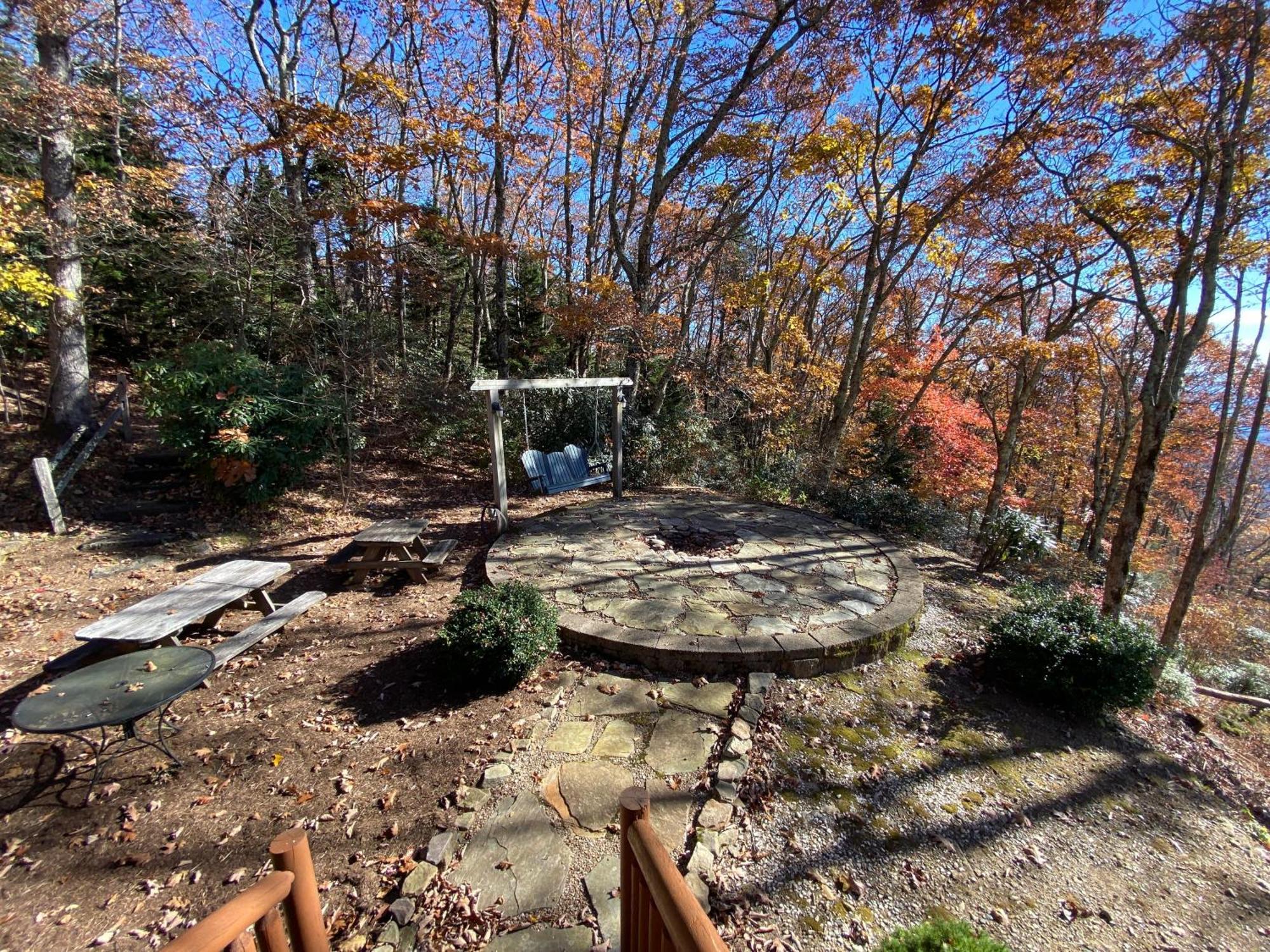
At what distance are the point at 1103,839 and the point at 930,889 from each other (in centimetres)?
111

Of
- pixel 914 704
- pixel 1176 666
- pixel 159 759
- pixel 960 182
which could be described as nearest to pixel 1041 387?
pixel 960 182

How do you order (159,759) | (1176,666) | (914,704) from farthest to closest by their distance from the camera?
(1176,666)
(914,704)
(159,759)

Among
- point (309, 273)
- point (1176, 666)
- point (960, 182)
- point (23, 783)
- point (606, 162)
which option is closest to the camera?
point (23, 783)

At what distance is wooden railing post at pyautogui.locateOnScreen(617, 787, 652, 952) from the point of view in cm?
128

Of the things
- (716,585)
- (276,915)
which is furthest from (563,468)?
(276,915)

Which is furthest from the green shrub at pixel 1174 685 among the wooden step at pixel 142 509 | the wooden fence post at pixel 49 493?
the wooden fence post at pixel 49 493

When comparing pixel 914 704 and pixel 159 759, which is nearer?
pixel 159 759

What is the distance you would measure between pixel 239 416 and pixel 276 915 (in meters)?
5.36

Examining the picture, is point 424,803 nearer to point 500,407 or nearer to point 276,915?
point 276,915

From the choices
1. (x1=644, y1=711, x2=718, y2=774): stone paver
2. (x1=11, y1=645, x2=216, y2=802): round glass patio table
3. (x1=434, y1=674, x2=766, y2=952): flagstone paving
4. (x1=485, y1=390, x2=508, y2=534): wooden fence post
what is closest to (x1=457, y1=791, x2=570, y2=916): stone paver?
(x1=434, y1=674, x2=766, y2=952): flagstone paving

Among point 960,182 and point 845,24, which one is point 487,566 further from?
point 960,182

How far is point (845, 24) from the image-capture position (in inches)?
287

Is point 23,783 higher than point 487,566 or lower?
lower

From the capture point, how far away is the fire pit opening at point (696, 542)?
16.3 feet
